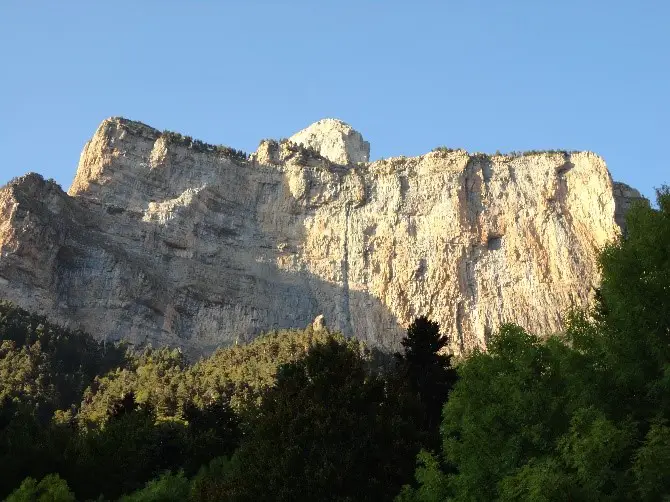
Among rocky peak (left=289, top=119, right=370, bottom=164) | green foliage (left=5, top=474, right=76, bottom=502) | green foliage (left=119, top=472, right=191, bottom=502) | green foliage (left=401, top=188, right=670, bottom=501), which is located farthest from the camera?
rocky peak (left=289, top=119, right=370, bottom=164)

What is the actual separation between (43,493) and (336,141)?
114417 mm

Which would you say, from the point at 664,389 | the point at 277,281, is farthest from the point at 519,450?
the point at 277,281

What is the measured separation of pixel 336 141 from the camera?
135125 mm

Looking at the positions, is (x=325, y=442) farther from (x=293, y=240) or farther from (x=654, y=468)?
(x=293, y=240)

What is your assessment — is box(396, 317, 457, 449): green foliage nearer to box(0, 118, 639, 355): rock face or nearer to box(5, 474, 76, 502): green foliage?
box(5, 474, 76, 502): green foliage

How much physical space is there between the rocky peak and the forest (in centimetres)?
9673

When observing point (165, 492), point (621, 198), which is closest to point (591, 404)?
point (165, 492)

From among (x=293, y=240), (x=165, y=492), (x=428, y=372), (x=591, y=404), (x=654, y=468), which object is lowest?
(x=654, y=468)

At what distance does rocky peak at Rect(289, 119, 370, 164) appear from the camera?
13288cm

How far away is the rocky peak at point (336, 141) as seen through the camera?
132875mm

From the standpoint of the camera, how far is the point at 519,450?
17.0 meters

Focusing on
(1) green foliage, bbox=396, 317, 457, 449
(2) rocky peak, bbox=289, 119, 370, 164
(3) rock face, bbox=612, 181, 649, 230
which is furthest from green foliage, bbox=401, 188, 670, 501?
(2) rocky peak, bbox=289, 119, 370, 164

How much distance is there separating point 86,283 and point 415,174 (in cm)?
3780

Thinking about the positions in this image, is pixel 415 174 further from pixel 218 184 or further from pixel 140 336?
pixel 140 336
